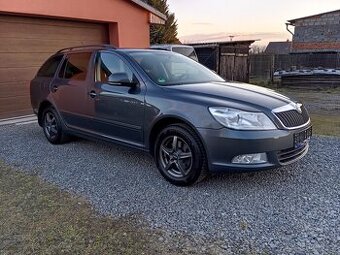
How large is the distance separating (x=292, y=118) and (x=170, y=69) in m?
1.86

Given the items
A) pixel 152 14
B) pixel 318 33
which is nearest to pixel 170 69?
pixel 152 14

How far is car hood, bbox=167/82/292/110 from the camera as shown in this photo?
3.99 metres

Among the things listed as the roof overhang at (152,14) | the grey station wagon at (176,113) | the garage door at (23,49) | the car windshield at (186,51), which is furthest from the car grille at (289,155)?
the car windshield at (186,51)

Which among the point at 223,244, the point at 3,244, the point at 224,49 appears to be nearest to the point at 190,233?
the point at 223,244

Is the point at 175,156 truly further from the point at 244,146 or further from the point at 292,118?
the point at 292,118

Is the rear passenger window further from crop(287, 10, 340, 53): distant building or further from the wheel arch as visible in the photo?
crop(287, 10, 340, 53): distant building

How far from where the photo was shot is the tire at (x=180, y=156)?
4.03m

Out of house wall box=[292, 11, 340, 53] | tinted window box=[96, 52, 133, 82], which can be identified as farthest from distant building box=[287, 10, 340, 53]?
tinted window box=[96, 52, 133, 82]

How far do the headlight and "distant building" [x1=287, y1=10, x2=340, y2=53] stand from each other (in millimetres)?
21848

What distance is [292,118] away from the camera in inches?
162

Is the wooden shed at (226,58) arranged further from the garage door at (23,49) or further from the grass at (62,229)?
the grass at (62,229)

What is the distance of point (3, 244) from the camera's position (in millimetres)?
3162

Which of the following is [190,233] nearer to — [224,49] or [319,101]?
[319,101]

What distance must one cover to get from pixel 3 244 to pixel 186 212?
1714 millimetres
